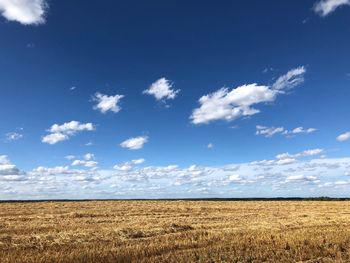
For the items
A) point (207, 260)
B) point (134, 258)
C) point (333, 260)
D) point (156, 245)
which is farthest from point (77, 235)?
point (333, 260)

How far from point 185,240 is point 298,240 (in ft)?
14.5

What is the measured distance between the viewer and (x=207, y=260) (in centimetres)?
1309

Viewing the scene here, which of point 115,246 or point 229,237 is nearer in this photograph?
point 115,246

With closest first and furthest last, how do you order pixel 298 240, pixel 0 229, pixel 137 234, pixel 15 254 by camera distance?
pixel 15 254
pixel 298 240
pixel 137 234
pixel 0 229

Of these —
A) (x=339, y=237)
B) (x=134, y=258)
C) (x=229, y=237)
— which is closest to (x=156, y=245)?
(x=134, y=258)

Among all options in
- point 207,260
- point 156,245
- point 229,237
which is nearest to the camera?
point 207,260

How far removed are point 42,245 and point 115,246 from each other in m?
2.94

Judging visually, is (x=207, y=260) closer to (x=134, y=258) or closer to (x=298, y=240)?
(x=134, y=258)

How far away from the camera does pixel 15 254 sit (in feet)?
46.2

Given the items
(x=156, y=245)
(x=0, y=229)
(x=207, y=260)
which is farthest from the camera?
(x=0, y=229)

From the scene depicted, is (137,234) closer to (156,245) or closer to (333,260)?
(156,245)

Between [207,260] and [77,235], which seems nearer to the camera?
[207,260]

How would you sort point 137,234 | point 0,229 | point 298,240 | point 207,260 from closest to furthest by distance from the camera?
point 207,260, point 298,240, point 137,234, point 0,229

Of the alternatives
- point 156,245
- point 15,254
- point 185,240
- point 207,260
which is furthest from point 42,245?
point 207,260
